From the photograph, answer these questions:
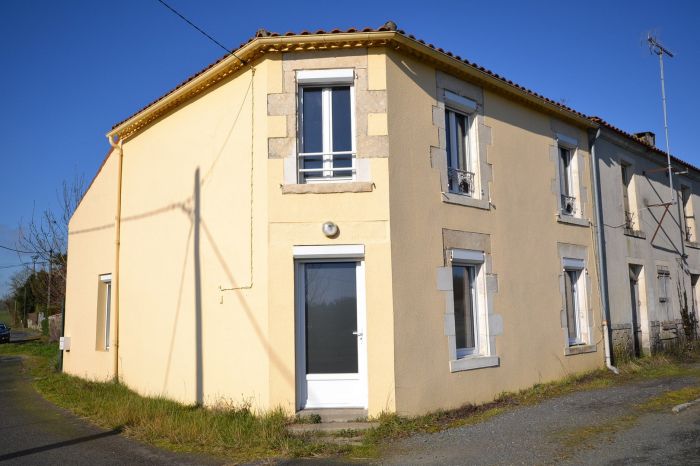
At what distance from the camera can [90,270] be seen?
13.0m

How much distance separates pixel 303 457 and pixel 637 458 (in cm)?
328

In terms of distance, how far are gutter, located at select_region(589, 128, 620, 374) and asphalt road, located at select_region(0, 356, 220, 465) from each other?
823cm

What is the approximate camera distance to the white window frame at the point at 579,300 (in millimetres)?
11242

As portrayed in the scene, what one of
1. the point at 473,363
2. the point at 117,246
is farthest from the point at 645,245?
the point at 117,246

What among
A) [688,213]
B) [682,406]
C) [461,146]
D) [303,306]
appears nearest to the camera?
[682,406]

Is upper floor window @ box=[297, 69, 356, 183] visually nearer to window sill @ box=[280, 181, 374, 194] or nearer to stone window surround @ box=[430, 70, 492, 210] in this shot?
window sill @ box=[280, 181, 374, 194]

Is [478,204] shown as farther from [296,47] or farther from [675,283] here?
[675,283]

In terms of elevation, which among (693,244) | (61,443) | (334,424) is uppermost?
(693,244)

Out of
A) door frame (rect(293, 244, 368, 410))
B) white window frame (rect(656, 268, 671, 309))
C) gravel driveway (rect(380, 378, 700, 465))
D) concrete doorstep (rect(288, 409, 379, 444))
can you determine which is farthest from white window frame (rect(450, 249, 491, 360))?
white window frame (rect(656, 268, 671, 309))

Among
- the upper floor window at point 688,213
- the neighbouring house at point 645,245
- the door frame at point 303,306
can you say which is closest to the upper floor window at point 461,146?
the door frame at point 303,306

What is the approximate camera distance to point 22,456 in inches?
264

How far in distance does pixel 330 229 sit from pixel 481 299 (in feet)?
9.32

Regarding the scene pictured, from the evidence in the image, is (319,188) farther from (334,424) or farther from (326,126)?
(334,424)

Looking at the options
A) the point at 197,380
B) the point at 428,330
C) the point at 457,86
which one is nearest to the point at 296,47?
the point at 457,86
